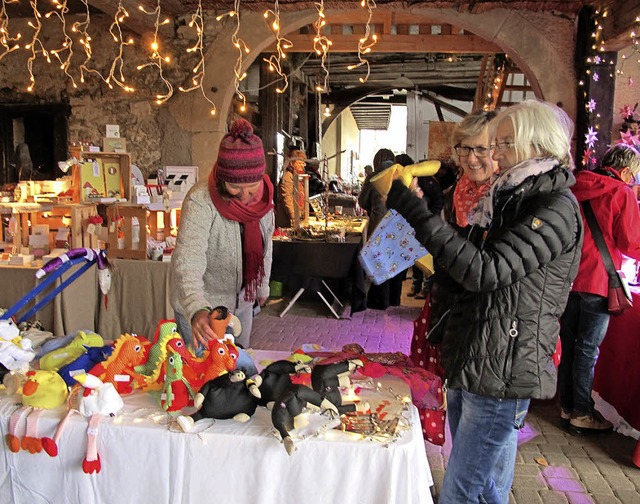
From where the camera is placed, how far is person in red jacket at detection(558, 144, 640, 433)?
3.06 meters

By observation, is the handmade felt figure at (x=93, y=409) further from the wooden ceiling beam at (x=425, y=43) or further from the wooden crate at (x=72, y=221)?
the wooden ceiling beam at (x=425, y=43)

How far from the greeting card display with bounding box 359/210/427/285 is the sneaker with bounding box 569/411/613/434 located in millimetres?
1912

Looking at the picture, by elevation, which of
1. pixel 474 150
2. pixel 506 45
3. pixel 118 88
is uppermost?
pixel 506 45

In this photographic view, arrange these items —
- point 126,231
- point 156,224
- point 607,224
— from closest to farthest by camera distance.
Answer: point 607,224 → point 126,231 → point 156,224

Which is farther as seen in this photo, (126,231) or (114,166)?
(114,166)

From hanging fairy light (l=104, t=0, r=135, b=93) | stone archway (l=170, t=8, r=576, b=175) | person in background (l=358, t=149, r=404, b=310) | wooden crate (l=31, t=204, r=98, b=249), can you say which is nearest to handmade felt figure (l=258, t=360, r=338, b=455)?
wooden crate (l=31, t=204, r=98, b=249)

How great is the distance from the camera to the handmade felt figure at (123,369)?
1858 mm

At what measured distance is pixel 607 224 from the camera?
3107mm

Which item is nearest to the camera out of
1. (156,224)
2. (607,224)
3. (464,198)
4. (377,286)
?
(464,198)

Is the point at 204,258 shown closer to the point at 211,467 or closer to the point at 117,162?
the point at 211,467

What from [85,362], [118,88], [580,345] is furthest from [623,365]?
[118,88]

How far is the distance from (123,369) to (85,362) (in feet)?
0.67

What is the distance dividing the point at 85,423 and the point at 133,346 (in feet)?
1.03

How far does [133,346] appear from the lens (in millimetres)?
1909
